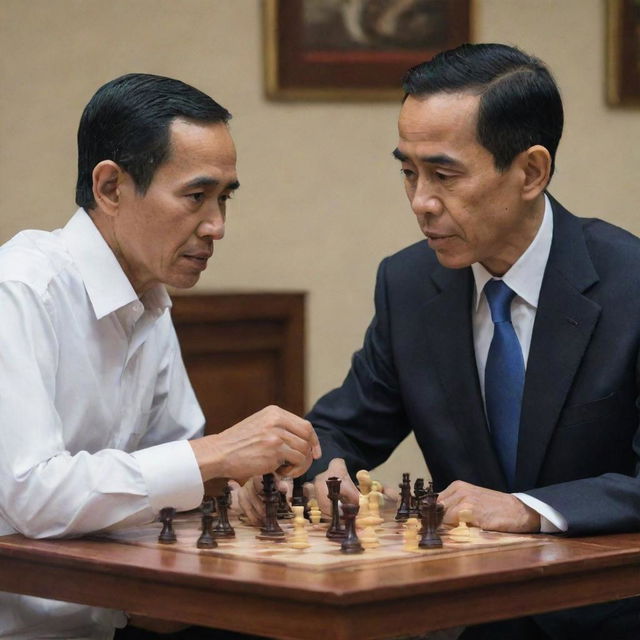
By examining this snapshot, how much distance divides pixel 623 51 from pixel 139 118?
4.17 meters

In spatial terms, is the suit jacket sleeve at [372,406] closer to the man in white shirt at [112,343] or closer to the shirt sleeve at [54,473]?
the man in white shirt at [112,343]

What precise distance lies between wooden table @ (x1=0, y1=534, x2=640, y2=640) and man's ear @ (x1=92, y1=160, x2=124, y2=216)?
93 centimetres

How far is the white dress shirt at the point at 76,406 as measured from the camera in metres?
3.13

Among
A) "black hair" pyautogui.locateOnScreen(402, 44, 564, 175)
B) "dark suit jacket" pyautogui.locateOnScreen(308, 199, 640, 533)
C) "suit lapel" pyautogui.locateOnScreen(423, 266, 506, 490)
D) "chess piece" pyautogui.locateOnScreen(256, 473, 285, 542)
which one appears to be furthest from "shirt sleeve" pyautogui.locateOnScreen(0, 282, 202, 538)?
"black hair" pyautogui.locateOnScreen(402, 44, 564, 175)

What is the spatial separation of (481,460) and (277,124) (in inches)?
124

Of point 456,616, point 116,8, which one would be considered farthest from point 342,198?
point 456,616

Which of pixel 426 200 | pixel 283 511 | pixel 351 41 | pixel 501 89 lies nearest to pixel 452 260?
pixel 426 200

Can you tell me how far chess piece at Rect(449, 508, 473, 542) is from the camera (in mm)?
3059

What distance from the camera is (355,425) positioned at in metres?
4.09

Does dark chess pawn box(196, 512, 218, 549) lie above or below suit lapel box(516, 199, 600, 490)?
below

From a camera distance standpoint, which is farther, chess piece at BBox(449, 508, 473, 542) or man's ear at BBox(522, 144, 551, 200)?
man's ear at BBox(522, 144, 551, 200)

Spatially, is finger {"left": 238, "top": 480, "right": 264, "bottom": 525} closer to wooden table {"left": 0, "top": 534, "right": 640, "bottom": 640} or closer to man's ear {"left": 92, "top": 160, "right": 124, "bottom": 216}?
wooden table {"left": 0, "top": 534, "right": 640, "bottom": 640}

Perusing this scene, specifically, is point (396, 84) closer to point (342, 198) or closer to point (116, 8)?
point (342, 198)

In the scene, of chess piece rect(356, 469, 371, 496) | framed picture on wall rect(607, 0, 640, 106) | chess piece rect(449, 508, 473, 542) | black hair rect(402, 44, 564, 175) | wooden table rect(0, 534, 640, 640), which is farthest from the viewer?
framed picture on wall rect(607, 0, 640, 106)
